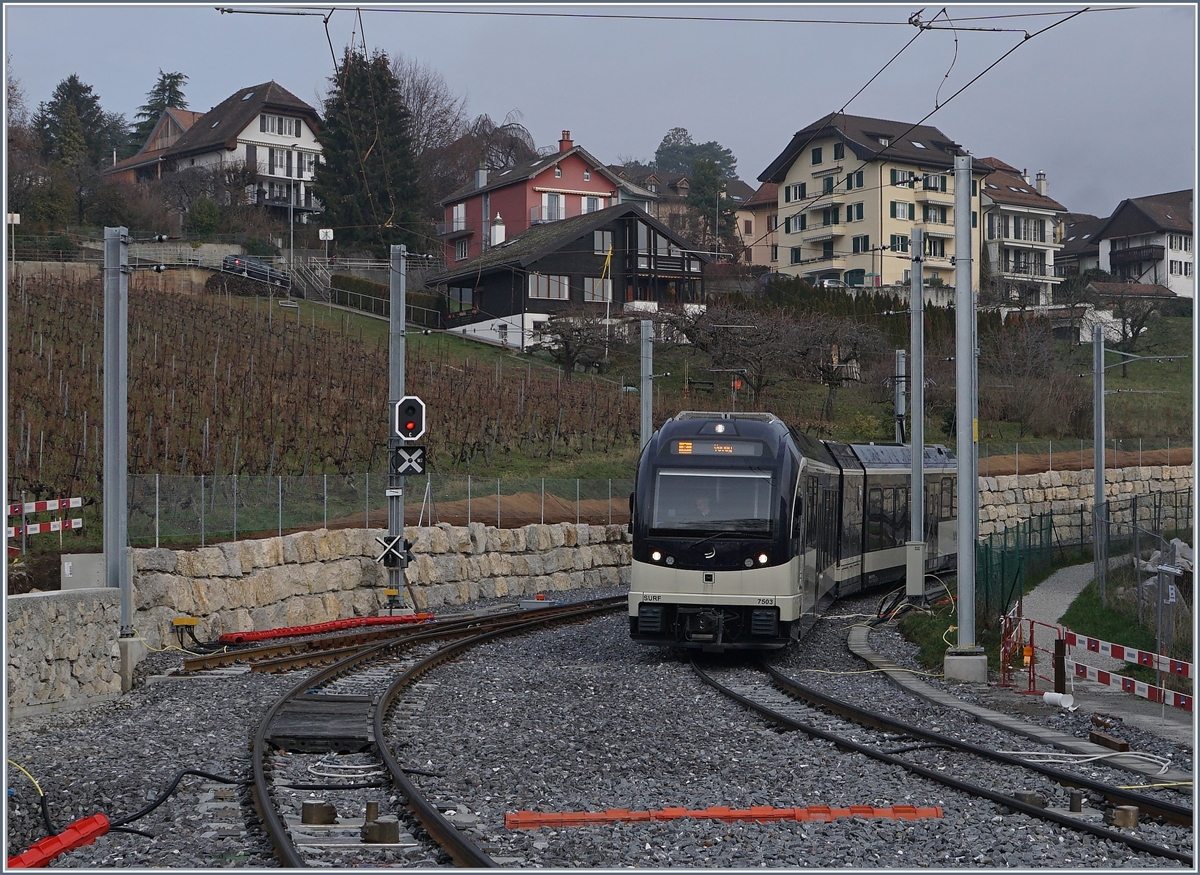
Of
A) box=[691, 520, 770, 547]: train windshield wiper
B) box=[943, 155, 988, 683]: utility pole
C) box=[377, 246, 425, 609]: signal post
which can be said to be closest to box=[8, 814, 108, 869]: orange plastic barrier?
box=[691, 520, 770, 547]: train windshield wiper

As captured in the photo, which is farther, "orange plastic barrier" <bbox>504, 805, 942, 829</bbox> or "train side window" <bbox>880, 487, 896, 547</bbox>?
"train side window" <bbox>880, 487, 896, 547</bbox>

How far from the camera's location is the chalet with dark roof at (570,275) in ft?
200

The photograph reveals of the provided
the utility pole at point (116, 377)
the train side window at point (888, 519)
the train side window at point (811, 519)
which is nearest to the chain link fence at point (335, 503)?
the utility pole at point (116, 377)

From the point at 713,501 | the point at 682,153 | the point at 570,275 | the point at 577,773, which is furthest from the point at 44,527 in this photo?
the point at 682,153

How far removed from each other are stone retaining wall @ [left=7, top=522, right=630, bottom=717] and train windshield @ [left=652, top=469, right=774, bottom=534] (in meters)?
6.57

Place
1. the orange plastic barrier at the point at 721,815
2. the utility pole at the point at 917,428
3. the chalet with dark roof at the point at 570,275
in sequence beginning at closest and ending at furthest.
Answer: the orange plastic barrier at the point at 721,815
the utility pole at the point at 917,428
the chalet with dark roof at the point at 570,275

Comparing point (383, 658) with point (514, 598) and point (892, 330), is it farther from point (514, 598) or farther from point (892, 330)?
point (892, 330)

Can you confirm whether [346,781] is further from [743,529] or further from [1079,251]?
[1079,251]

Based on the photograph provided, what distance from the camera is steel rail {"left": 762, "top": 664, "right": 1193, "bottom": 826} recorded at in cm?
820

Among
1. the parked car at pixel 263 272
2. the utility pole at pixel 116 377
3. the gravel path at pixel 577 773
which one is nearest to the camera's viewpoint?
the gravel path at pixel 577 773

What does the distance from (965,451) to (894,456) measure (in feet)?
44.1

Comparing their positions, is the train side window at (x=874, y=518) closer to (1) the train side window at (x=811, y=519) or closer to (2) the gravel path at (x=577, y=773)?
(1) the train side window at (x=811, y=519)

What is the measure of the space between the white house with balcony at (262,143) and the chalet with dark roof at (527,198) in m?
10.2

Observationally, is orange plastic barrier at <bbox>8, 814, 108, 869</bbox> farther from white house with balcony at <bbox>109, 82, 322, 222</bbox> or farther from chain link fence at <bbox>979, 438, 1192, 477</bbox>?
white house with balcony at <bbox>109, 82, 322, 222</bbox>
